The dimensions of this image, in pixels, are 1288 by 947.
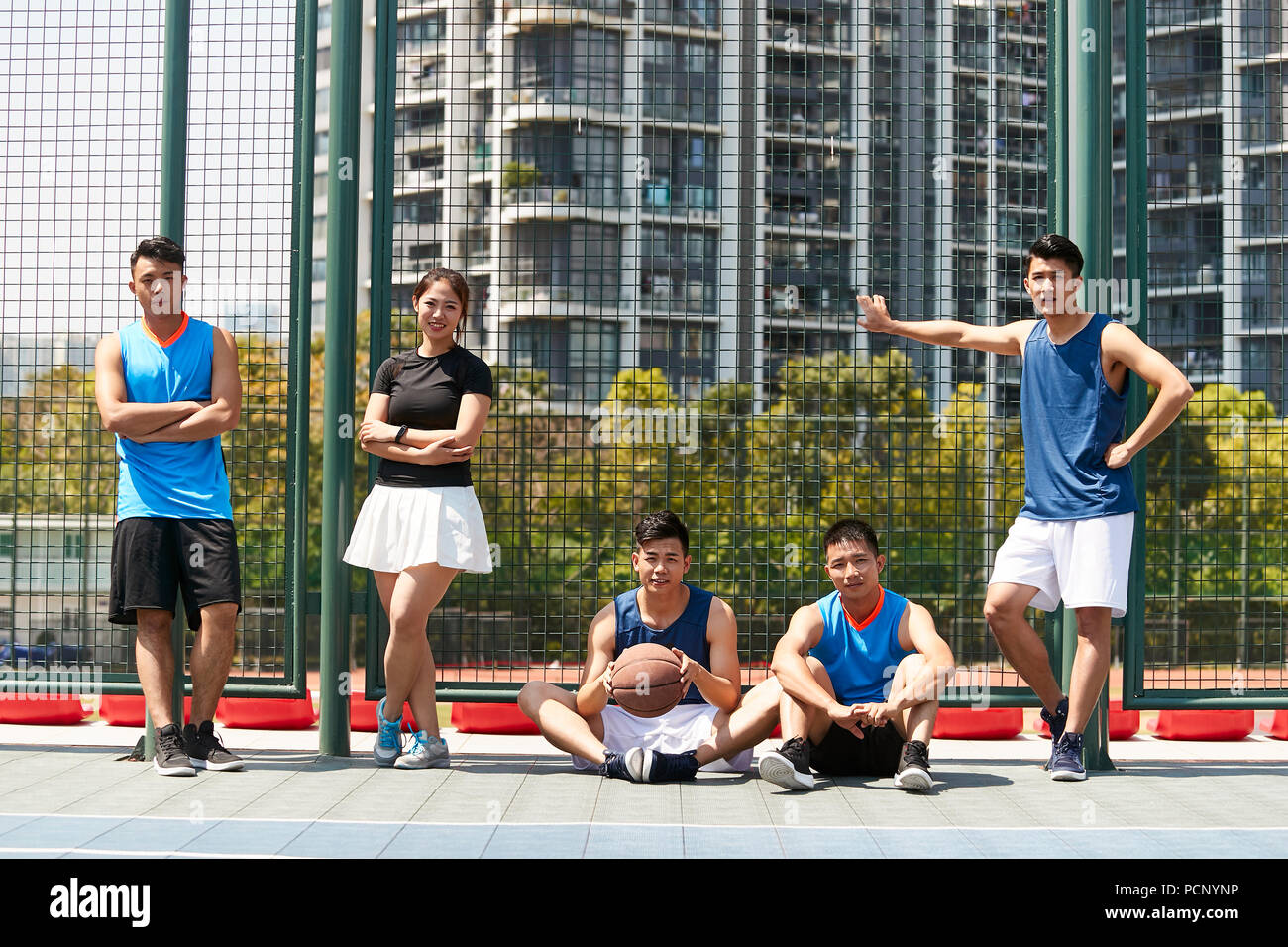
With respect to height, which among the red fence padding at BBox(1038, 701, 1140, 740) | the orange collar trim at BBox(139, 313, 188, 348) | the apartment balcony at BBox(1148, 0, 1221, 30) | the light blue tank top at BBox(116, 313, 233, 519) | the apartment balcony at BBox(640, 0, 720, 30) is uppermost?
the apartment balcony at BBox(640, 0, 720, 30)

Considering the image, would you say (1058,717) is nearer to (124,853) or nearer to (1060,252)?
(1060,252)

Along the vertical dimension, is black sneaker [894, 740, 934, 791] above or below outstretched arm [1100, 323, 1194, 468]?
below

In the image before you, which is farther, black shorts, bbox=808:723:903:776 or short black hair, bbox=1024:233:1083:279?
short black hair, bbox=1024:233:1083:279

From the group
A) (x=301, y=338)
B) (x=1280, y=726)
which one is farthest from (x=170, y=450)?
(x=1280, y=726)

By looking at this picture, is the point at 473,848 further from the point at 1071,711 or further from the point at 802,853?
the point at 1071,711

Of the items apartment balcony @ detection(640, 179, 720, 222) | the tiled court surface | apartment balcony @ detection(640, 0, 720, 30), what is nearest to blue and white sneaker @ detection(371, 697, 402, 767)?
the tiled court surface

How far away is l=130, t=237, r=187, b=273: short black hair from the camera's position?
15.8 feet

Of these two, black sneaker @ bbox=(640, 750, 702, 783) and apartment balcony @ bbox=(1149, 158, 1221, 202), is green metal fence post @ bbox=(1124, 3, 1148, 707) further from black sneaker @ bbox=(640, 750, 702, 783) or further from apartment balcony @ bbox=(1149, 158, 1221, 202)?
black sneaker @ bbox=(640, 750, 702, 783)

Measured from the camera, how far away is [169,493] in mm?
4809

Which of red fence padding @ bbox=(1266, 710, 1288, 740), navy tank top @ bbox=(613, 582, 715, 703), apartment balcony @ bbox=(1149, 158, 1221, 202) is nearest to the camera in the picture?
navy tank top @ bbox=(613, 582, 715, 703)

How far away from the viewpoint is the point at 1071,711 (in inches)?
190

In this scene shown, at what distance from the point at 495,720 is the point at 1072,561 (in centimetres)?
346

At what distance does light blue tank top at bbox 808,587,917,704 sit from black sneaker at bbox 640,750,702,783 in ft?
2.25

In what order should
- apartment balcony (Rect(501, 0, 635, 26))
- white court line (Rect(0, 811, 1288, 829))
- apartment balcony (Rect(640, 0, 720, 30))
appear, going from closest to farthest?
white court line (Rect(0, 811, 1288, 829))
apartment balcony (Rect(501, 0, 635, 26))
apartment balcony (Rect(640, 0, 720, 30))
